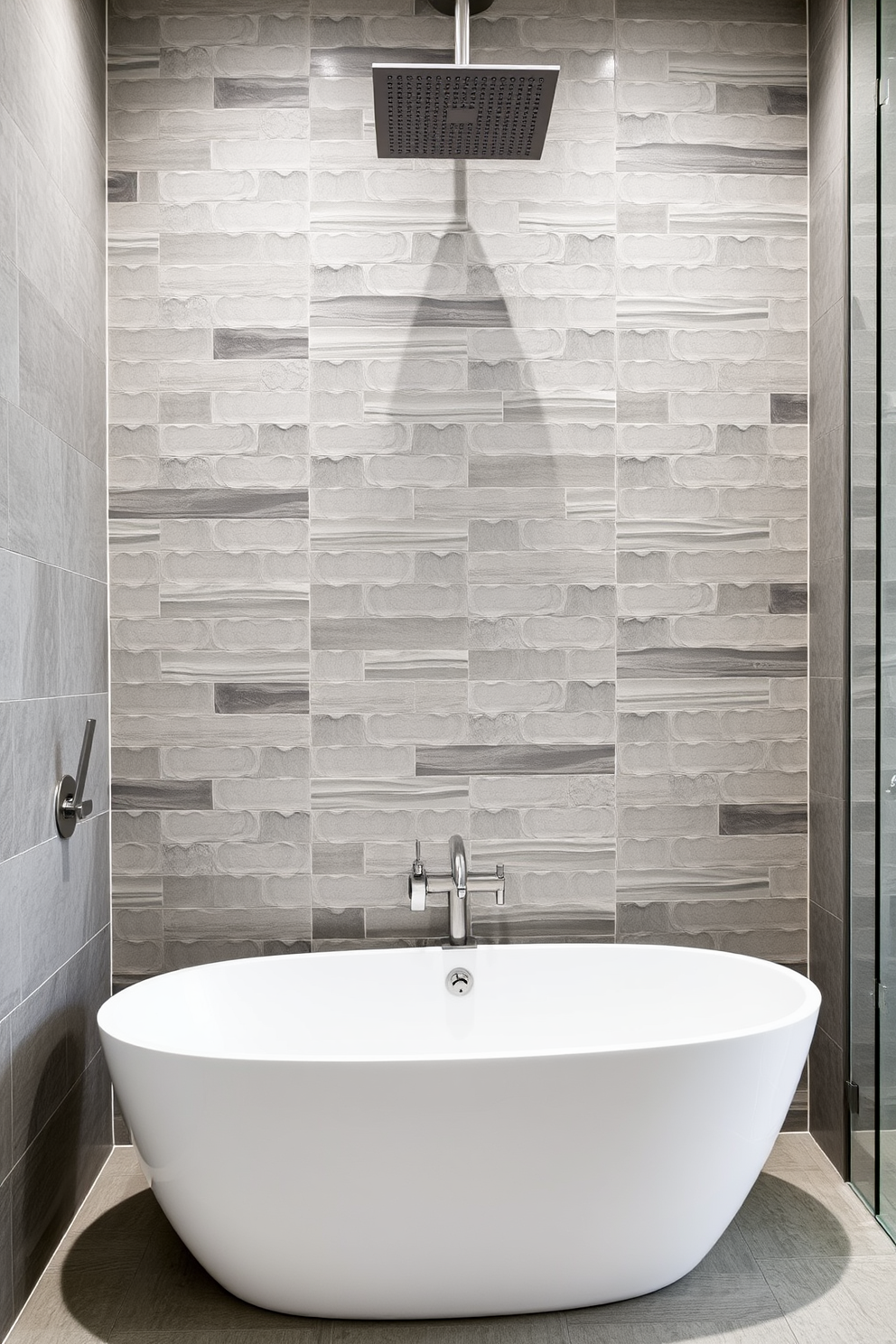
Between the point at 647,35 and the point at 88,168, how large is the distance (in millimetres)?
1515

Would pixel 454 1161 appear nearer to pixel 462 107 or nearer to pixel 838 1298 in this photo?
pixel 838 1298

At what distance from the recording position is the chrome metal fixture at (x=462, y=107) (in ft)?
7.10

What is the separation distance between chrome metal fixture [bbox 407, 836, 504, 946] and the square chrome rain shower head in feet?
5.45

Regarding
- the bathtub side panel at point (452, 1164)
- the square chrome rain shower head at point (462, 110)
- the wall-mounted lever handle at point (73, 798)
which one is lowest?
the bathtub side panel at point (452, 1164)

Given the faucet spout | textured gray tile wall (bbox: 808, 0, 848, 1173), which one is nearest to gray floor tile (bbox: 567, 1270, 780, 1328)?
textured gray tile wall (bbox: 808, 0, 848, 1173)

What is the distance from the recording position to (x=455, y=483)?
278 cm

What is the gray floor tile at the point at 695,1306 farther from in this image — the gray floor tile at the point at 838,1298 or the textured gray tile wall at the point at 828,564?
the textured gray tile wall at the point at 828,564

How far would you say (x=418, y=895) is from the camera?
256cm

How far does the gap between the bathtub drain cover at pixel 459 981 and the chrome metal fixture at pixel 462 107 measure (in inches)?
77.3

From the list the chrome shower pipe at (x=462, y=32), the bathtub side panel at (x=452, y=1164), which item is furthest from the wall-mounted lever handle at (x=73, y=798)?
the chrome shower pipe at (x=462, y=32)

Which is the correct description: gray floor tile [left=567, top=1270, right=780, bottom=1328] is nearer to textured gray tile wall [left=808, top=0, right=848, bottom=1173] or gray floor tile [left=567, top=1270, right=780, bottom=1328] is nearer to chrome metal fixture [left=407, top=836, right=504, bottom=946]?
textured gray tile wall [left=808, top=0, right=848, bottom=1173]

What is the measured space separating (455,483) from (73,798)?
124 cm

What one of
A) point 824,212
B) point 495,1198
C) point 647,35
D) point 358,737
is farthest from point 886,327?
point 495,1198

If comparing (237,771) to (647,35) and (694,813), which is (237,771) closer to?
(694,813)
